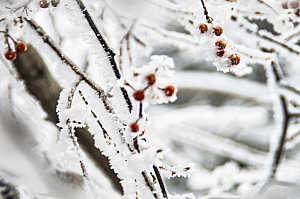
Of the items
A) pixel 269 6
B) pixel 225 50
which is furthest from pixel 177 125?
pixel 225 50

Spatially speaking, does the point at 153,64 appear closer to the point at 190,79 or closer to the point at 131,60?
the point at 131,60

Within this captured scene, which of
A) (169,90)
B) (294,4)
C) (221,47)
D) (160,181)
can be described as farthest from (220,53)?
(294,4)

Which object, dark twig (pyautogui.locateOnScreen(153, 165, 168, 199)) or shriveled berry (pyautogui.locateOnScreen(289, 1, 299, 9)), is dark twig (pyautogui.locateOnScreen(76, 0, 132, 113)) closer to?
dark twig (pyautogui.locateOnScreen(153, 165, 168, 199))

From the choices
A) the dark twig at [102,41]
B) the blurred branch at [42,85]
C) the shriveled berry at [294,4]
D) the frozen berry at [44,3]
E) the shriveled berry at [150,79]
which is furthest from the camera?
the shriveled berry at [294,4]

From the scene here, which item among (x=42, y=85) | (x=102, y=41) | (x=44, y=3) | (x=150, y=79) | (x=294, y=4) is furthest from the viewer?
(x=294, y=4)

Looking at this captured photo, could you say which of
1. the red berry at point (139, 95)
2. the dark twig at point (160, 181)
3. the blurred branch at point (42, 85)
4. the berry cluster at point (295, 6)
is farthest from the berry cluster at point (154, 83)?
the berry cluster at point (295, 6)

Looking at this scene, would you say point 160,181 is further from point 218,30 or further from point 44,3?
point 44,3

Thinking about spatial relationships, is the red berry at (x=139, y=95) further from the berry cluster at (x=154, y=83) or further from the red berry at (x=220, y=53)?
the red berry at (x=220, y=53)

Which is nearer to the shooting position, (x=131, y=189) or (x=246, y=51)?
(x=131, y=189)

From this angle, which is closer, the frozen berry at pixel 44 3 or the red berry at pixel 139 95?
the red berry at pixel 139 95

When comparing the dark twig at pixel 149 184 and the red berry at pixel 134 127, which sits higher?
the red berry at pixel 134 127

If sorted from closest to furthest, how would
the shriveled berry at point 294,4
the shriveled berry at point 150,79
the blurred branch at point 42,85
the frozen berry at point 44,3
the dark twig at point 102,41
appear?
1. the shriveled berry at point 150,79
2. the dark twig at point 102,41
3. the frozen berry at point 44,3
4. the blurred branch at point 42,85
5. the shriveled berry at point 294,4
